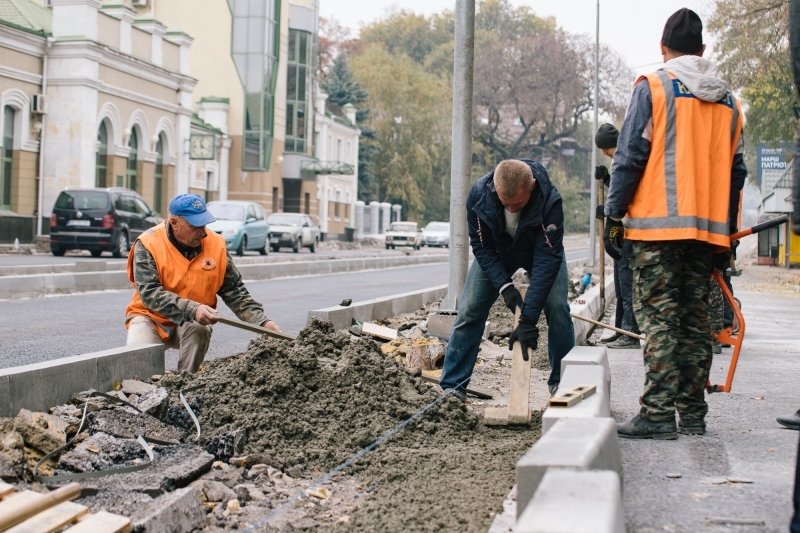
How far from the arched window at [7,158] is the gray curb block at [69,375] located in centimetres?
2732

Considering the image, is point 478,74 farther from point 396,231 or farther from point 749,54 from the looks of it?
point 749,54

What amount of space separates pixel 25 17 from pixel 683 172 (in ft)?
110

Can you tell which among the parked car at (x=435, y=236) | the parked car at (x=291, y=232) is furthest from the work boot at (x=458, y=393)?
the parked car at (x=435, y=236)

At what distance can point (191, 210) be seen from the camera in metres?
7.25

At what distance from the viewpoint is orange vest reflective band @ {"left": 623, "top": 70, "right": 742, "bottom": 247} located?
5410mm

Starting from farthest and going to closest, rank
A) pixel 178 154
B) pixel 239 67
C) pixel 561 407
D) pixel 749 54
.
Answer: pixel 239 67 < pixel 178 154 < pixel 749 54 < pixel 561 407

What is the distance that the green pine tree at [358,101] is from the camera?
71500 mm

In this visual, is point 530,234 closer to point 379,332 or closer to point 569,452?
point 569,452

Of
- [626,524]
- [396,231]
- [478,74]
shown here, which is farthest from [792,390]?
[478,74]

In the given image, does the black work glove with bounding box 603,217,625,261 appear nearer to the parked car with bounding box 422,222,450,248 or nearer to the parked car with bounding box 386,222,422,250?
the parked car with bounding box 386,222,422,250

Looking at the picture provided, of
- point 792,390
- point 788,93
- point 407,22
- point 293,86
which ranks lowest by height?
point 792,390

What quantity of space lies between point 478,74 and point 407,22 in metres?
31.1

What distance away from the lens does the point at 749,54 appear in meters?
26.0

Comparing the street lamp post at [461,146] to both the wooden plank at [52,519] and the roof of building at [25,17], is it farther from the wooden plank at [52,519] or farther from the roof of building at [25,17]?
the roof of building at [25,17]
